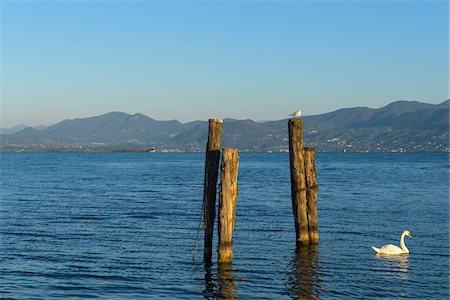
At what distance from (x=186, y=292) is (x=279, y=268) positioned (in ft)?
12.9

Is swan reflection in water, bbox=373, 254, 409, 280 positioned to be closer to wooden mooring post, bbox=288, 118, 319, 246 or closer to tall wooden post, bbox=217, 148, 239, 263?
wooden mooring post, bbox=288, 118, 319, 246

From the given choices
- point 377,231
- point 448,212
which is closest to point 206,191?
point 377,231

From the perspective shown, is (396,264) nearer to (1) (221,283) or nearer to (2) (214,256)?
(2) (214,256)

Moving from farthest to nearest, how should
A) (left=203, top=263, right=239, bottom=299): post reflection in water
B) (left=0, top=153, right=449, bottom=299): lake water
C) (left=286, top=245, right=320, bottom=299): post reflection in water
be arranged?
(left=0, top=153, right=449, bottom=299): lake water → (left=286, top=245, right=320, bottom=299): post reflection in water → (left=203, top=263, right=239, bottom=299): post reflection in water

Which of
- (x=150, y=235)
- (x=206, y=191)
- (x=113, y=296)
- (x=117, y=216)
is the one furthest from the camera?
(x=117, y=216)

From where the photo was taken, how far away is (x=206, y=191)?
63.4 feet

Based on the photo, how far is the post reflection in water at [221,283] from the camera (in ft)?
55.6

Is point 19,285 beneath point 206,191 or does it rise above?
beneath

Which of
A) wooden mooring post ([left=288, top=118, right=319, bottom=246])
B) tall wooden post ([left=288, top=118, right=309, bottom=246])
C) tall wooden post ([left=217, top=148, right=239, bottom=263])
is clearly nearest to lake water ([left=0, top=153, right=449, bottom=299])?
wooden mooring post ([left=288, top=118, right=319, bottom=246])

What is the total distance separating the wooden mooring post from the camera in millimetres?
21188

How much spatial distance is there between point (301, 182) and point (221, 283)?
5.22 meters

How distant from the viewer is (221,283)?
58.9ft

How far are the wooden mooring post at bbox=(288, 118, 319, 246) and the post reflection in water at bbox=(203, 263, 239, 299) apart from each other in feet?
11.7

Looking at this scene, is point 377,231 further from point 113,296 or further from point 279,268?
point 113,296
